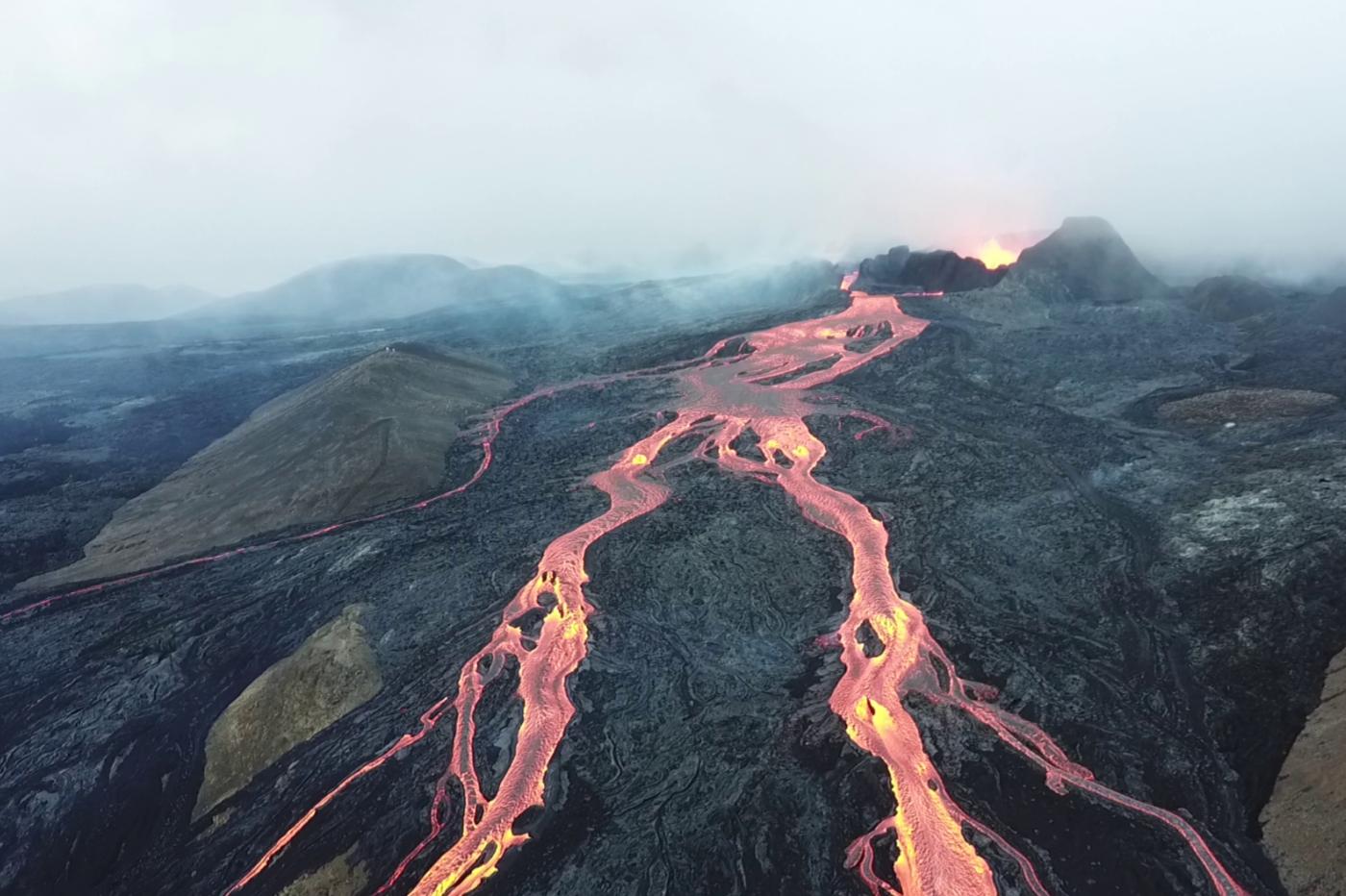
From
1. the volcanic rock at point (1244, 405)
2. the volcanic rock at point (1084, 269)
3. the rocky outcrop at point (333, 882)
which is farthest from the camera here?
the volcanic rock at point (1084, 269)

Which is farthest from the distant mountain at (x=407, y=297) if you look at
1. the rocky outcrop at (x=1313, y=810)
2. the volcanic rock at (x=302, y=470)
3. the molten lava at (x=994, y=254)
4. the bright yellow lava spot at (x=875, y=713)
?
the rocky outcrop at (x=1313, y=810)

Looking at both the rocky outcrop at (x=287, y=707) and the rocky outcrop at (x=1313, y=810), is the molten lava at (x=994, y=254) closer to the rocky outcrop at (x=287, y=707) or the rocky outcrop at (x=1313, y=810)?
the rocky outcrop at (x=1313, y=810)

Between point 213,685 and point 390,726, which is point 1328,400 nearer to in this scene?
point 390,726

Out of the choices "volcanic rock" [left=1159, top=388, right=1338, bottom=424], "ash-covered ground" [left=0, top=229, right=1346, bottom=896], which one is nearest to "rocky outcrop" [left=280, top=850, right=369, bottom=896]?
"ash-covered ground" [left=0, top=229, right=1346, bottom=896]

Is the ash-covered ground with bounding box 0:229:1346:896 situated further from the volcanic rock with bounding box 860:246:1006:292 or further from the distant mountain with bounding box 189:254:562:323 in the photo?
the distant mountain with bounding box 189:254:562:323

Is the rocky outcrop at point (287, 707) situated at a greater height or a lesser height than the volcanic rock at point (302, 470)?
lesser
